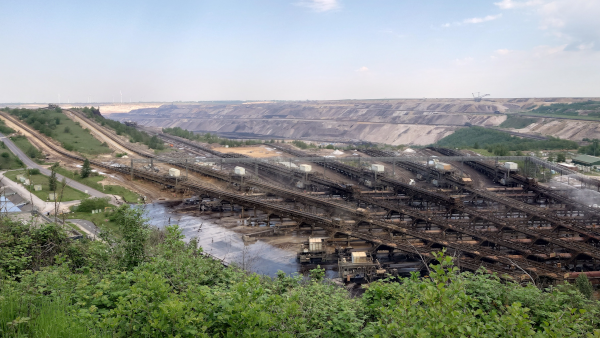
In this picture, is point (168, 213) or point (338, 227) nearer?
point (338, 227)

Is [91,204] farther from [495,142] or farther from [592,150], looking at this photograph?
[495,142]

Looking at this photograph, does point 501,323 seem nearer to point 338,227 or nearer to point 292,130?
point 338,227

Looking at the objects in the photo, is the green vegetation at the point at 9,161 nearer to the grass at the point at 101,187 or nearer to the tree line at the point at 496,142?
the grass at the point at 101,187

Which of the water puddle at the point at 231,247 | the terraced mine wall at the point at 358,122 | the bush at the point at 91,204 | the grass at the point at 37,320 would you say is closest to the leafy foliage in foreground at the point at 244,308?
the grass at the point at 37,320

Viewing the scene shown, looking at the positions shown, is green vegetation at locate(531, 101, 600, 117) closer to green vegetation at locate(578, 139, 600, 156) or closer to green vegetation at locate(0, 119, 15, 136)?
green vegetation at locate(578, 139, 600, 156)

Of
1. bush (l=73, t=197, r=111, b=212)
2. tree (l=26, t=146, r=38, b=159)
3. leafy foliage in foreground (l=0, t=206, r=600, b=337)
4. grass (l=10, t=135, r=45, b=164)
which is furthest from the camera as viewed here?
tree (l=26, t=146, r=38, b=159)

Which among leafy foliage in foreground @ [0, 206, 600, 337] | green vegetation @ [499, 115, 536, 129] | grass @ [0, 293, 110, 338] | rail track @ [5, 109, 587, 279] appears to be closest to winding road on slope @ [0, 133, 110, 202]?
rail track @ [5, 109, 587, 279]

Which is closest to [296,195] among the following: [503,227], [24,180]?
[503,227]
